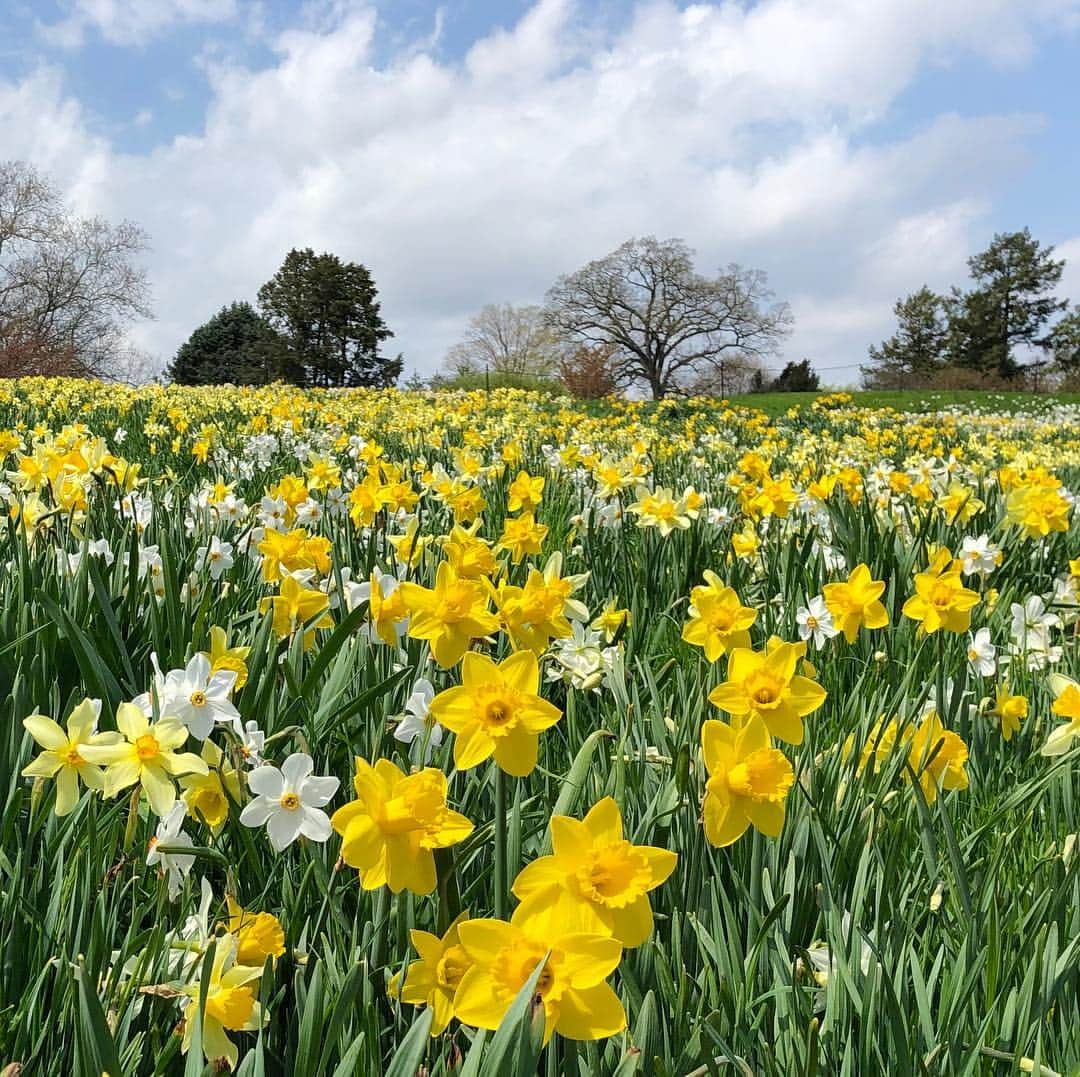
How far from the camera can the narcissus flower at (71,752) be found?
1.04 m

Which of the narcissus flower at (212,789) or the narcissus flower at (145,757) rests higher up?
the narcissus flower at (145,757)

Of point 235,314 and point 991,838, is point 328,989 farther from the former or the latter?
point 235,314

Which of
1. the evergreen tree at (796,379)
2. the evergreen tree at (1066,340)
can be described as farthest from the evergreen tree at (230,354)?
the evergreen tree at (1066,340)

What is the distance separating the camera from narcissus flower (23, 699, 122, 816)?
1037 mm

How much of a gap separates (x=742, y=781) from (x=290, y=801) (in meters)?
0.49

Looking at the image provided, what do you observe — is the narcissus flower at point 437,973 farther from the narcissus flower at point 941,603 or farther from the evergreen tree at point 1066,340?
the evergreen tree at point 1066,340

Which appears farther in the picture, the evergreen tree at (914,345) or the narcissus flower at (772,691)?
the evergreen tree at (914,345)

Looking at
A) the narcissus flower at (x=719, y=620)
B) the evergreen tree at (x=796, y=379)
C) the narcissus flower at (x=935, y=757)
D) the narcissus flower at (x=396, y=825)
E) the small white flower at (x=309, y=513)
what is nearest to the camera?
the narcissus flower at (x=396, y=825)

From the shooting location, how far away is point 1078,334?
5209cm

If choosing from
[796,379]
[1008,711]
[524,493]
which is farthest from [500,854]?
[796,379]

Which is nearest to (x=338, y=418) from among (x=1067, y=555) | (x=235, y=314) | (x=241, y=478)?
(x=241, y=478)

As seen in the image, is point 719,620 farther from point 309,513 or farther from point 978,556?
point 309,513

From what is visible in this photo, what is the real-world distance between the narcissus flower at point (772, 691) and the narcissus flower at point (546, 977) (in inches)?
18.1

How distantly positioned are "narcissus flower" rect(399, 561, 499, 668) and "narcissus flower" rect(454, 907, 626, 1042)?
0.52 meters
